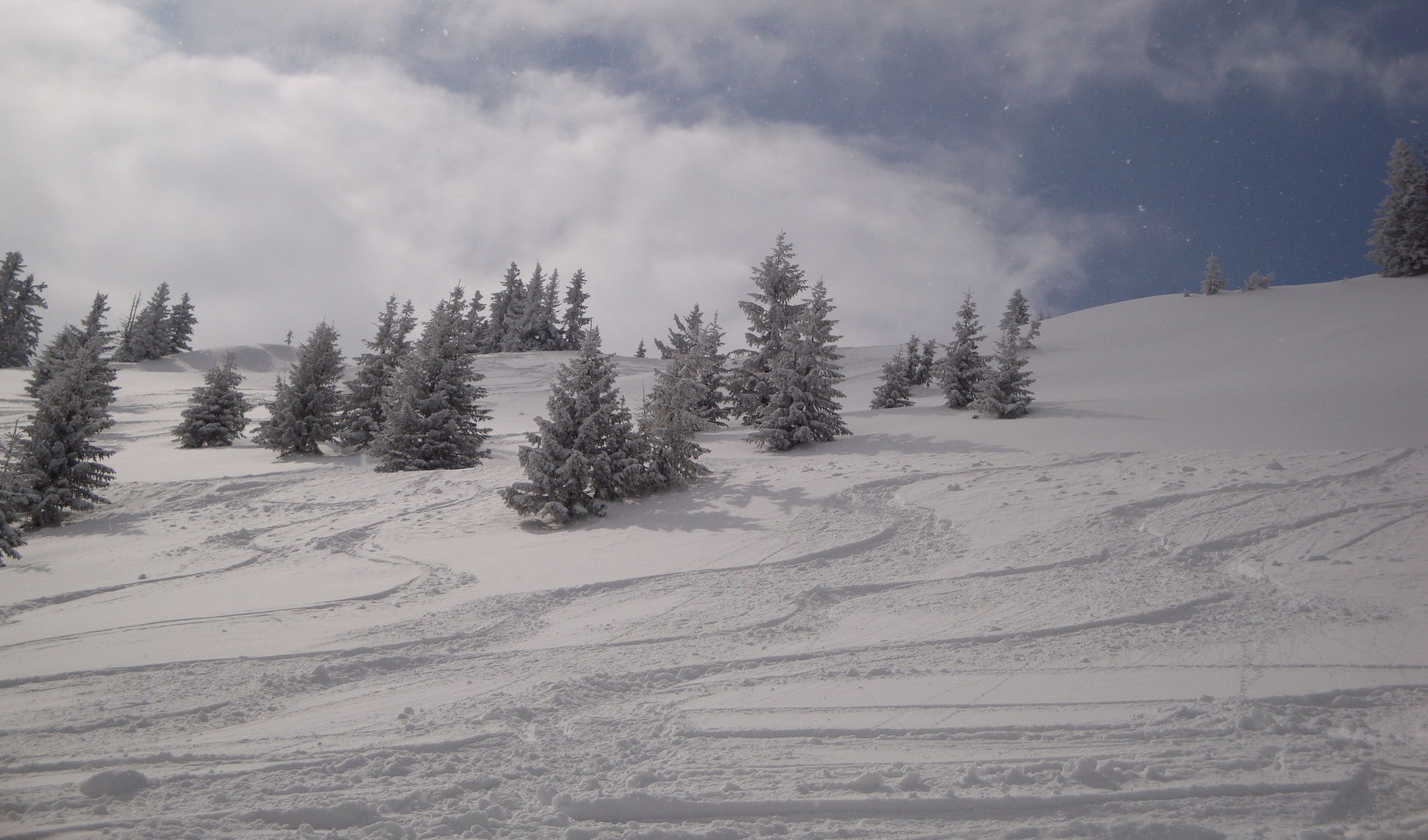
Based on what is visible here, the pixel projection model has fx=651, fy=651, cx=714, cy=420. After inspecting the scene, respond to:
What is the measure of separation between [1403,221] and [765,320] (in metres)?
41.5

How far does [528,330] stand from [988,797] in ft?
183

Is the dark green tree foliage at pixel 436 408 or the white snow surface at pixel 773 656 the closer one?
the white snow surface at pixel 773 656

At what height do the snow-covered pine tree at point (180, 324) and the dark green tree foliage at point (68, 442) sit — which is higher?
the snow-covered pine tree at point (180, 324)

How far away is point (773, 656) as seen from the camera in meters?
5.78

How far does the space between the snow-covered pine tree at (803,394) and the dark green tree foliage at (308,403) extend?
1344 centimetres

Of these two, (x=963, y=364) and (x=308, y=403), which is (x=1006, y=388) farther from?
(x=308, y=403)

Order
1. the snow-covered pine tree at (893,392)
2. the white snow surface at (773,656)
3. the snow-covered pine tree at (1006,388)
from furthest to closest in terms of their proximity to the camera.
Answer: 1. the snow-covered pine tree at (893,392)
2. the snow-covered pine tree at (1006,388)
3. the white snow surface at (773,656)

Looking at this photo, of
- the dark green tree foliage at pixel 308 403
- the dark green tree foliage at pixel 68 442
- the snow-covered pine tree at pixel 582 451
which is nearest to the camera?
the snow-covered pine tree at pixel 582 451

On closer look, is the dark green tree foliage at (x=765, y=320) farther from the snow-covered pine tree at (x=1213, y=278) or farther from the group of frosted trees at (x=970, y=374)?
the snow-covered pine tree at (x=1213, y=278)

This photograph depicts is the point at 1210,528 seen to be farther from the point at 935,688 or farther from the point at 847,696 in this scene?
the point at 847,696

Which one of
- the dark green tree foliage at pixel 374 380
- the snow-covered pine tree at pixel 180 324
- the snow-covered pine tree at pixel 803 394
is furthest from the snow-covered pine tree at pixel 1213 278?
the snow-covered pine tree at pixel 180 324

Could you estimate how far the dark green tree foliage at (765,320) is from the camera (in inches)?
935

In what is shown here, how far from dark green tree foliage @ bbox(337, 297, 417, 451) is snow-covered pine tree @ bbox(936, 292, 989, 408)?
16.6 metres

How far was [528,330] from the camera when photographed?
183ft
